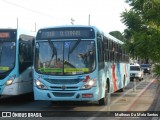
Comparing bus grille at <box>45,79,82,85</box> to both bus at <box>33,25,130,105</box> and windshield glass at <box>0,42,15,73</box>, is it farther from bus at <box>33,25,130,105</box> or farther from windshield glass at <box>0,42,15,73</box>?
windshield glass at <box>0,42,15,73</box>

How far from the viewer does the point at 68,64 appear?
1431 cm

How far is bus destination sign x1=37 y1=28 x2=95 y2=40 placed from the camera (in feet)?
48.2

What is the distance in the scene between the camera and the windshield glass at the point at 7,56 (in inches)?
636

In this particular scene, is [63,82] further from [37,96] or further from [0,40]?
[0,40]

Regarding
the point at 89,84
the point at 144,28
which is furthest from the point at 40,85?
the point at 144,28

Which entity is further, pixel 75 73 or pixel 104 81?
pixel 104 81

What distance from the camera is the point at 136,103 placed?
17531 mm

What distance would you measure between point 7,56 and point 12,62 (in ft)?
1.07

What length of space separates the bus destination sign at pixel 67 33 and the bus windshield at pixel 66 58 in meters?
0.20

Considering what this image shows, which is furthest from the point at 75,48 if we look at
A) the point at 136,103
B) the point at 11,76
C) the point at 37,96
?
the point at 136,103

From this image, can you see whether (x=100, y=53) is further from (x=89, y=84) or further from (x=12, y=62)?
(x=12, y=62)

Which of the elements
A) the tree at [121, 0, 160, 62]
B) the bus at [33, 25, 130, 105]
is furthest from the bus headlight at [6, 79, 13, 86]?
the tree at [121, 0, 160, 62]

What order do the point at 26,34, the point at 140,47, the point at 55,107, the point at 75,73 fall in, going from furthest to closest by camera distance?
the point at 26,34 < the point at 55,107 < the point at 75,73 < the point at 140,47

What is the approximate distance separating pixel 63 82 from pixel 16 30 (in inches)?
143
